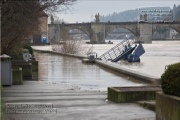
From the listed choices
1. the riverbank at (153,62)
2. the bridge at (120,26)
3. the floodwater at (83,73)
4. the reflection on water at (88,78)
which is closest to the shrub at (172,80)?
the reflection on water at (88,78)

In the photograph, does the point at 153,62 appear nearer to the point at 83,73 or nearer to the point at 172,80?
the point at 83,73

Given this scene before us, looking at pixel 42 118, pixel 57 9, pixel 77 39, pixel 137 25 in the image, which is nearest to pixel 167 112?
pixel 42 118

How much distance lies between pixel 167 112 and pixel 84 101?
4.96 metres

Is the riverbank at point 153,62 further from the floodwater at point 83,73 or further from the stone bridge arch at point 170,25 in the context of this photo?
the stone bridge arch at point 170,25

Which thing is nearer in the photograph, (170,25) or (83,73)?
(83,73)

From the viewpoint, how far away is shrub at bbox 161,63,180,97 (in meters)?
8.07

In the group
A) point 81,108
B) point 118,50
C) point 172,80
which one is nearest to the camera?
point 172,80

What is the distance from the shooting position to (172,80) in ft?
26.6

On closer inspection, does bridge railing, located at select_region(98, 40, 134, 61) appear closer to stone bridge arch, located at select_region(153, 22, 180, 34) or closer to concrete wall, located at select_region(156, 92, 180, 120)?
concrete wall, located at select_region(156, 92, 180, 120)

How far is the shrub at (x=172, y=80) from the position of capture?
8070 mm

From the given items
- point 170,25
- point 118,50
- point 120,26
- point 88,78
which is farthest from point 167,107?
point 120,26

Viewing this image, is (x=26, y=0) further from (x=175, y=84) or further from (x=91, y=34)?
(x=91, y=34)

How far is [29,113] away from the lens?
1066 centimetres

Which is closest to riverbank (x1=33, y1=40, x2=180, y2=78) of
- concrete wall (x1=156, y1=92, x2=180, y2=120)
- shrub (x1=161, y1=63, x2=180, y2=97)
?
concrete wall (x1=156, y1=92, x2=180, y2=120)
